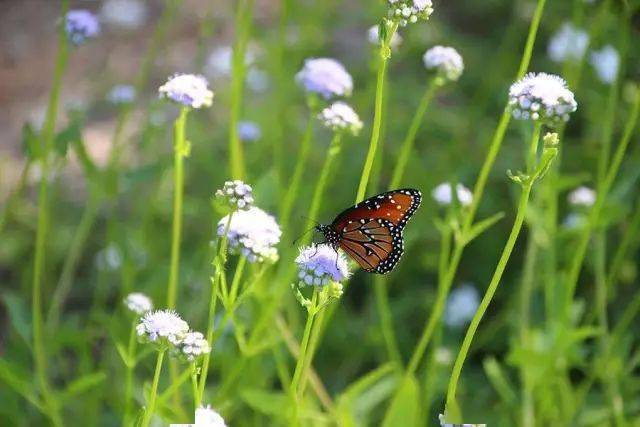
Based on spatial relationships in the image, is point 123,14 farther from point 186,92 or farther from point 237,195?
point 237,195

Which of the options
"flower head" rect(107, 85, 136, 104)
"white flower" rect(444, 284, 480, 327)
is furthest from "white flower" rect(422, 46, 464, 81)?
"white flower" rect(444, 284, 480, 327)

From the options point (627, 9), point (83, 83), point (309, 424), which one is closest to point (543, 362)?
point (309, 424)

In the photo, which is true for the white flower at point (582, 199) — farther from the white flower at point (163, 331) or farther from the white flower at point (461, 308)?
the white flower at point (163, 331)

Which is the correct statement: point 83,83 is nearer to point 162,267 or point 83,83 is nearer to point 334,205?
point 334,205

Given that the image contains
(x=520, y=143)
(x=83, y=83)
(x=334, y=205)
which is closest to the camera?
(x=334, y=205)

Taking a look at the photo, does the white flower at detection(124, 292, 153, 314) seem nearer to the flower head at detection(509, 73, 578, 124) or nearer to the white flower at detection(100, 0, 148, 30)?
the flower head at detection(509, 73, 578, 124)
